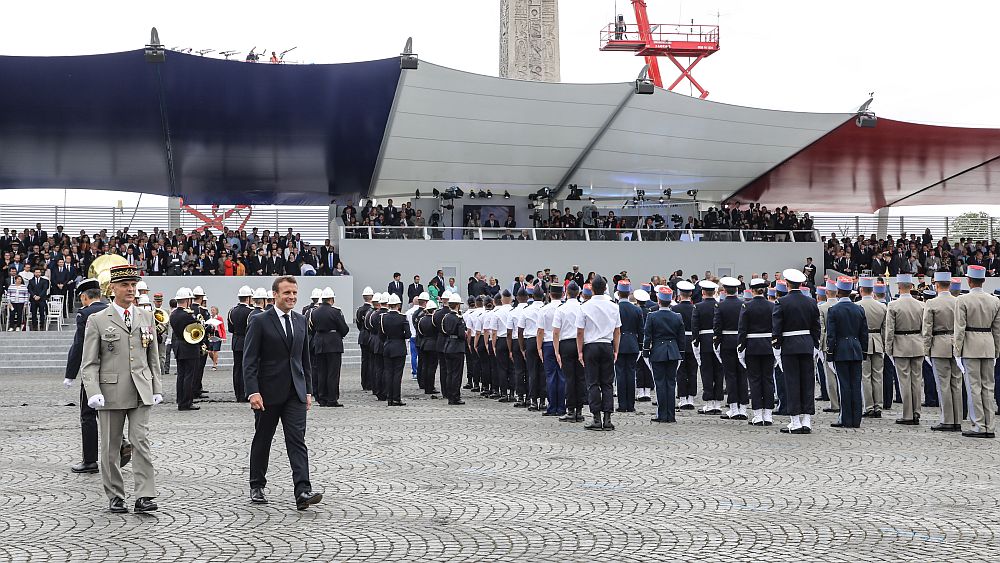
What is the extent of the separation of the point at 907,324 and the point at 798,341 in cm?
190

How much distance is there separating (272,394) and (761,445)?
18.2 feet

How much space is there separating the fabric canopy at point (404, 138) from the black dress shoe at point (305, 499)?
69.9ft

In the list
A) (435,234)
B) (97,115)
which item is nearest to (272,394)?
(97,115)

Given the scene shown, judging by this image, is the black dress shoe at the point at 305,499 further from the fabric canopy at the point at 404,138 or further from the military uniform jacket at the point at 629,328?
the fabric canopy at the point at 404,138

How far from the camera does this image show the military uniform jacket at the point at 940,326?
40.0 feet

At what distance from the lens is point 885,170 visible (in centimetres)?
4097

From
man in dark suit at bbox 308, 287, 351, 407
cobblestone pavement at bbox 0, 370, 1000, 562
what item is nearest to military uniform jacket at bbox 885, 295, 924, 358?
cobblestone pavement at bbox 0, 370, 1000, 562

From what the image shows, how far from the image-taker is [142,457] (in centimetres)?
734

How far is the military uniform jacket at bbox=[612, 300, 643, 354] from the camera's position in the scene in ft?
46.8

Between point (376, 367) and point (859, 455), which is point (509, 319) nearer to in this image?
point (376, 367)

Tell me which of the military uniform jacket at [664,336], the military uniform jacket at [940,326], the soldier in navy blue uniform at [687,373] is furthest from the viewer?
the soldier in navy blue uniform at [687,373]

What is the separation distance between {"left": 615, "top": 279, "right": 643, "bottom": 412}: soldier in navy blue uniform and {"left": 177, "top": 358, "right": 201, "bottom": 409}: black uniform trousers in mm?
6213

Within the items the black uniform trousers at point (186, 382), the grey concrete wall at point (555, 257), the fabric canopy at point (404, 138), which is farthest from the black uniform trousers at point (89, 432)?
the grey concrete wall at point (555, 257)

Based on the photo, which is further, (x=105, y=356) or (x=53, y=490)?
(x=53, y=490)
